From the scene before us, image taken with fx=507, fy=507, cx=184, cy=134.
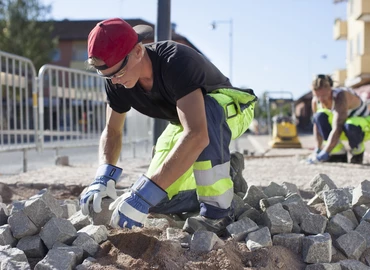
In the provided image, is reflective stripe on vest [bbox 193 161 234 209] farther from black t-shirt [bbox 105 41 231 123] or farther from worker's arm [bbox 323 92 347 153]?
worker's arm [bbox 323 92 347 153]

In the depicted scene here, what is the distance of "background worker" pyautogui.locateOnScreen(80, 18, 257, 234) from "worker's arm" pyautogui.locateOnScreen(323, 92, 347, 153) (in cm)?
373

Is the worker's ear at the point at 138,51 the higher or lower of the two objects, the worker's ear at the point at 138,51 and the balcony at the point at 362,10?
the lower

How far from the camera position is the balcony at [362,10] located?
23.9 m

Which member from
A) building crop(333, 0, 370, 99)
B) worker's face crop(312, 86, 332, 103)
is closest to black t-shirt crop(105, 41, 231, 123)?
worker's face crop(312, 86, 332, 103)

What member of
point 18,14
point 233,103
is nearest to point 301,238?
point 233,103

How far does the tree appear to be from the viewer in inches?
1164

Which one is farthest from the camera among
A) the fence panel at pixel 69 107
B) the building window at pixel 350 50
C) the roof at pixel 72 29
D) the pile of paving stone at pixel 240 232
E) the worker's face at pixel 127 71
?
the roof at pixel 72 29

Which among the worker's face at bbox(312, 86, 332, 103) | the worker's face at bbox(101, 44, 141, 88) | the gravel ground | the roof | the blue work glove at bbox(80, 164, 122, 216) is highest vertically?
the roof

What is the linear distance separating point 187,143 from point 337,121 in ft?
15.7

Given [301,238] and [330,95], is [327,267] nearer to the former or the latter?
[301,238]

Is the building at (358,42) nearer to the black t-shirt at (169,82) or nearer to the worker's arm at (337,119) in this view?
the worker's arm at (337,119)

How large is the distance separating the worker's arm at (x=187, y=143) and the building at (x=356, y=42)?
65.5 feet

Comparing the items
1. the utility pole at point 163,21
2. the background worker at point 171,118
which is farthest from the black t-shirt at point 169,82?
the utility pole at point 163,21

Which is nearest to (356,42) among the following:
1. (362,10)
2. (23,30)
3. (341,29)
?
(362,10)
